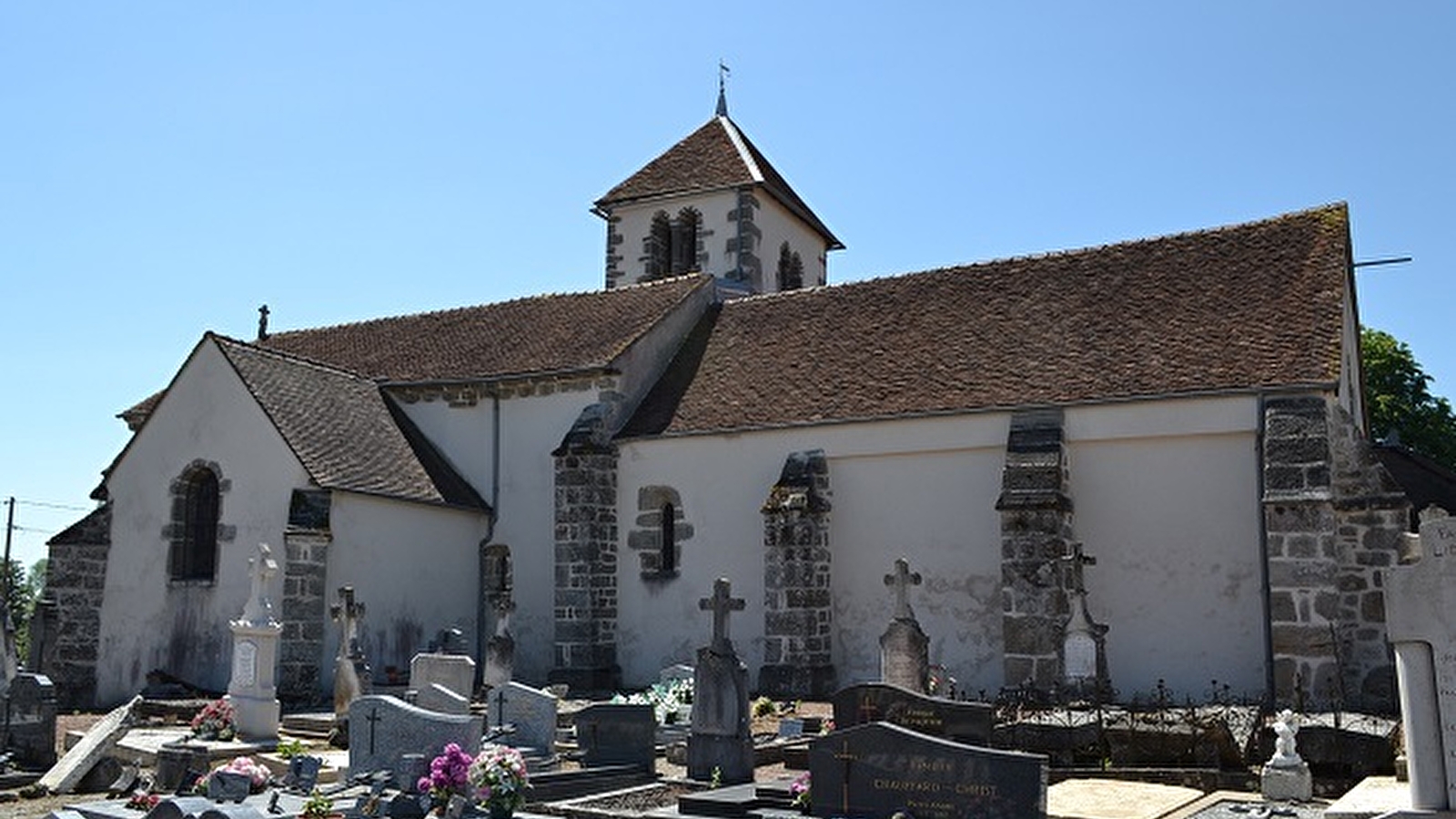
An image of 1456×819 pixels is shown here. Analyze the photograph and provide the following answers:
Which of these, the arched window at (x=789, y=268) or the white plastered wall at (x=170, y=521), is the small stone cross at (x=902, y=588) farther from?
the arched window at (x=789, y=268)

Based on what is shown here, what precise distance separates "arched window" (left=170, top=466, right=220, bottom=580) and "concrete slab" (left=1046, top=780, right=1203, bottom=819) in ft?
53.1

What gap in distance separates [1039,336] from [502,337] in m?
11.2

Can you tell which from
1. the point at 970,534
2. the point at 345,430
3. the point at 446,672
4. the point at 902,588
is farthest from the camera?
the point at 345,430

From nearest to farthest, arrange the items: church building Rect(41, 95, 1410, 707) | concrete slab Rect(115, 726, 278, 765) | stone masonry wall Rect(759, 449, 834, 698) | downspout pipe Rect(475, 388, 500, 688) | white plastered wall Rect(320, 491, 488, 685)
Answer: concrete slab Rect(115, 726, 278, 765), church building Rect(41, 95, 1410, 707), stone masonry wall Rect(759, 449, 834, 698), white plastered wall Rect(320, 491, 488, 685), downspout pipe Rect(475, 388, 500, 688)

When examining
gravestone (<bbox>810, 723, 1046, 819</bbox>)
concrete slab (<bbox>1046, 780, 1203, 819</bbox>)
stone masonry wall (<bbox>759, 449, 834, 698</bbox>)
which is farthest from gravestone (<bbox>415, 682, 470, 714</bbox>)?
stone masonry wall (<bbox>759, 449, 834, 698</bbox>)

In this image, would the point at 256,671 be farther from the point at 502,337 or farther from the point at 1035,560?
the point at 502,337

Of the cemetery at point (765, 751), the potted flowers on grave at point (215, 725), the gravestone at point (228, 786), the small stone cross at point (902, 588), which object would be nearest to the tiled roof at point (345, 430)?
the cemetery at point (765, 751)

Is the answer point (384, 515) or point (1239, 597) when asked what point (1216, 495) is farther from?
point (384, 515)

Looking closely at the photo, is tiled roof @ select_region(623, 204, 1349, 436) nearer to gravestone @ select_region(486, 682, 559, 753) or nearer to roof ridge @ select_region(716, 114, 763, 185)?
roof ridge @ select_region(716, 114, 763, 185)

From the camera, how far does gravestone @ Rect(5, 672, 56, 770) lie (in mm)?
15109

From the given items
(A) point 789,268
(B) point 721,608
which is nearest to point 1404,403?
(A) point 789,268

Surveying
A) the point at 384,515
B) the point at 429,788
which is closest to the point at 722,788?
the point at 429,788

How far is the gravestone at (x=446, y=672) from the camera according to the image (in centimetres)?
1684

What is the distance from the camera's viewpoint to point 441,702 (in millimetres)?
15031
